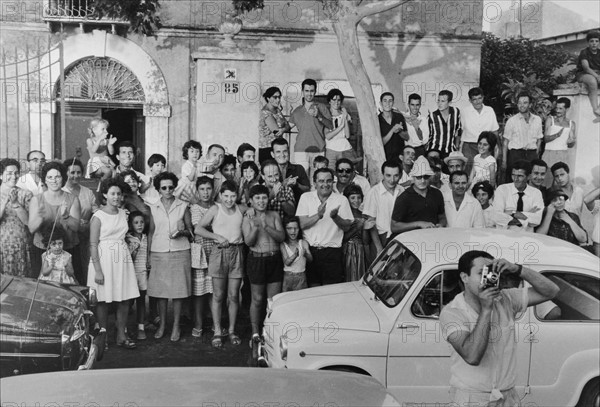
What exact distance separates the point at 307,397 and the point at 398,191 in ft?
18.2

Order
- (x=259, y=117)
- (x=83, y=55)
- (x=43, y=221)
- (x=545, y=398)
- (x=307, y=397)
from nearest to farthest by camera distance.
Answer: (x=307, y=397), (x=545, y=398), (x=43, y=221), (x=259, y=117), (x=83, y=55)

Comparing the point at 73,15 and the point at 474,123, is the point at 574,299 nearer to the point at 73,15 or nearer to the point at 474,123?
the point at 474,123

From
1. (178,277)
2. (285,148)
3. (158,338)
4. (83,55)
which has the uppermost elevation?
(83,55)

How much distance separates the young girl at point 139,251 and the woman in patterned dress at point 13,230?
3.40 feet

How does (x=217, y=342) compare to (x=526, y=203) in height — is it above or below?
below

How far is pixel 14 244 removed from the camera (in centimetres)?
805

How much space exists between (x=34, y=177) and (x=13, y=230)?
108cm

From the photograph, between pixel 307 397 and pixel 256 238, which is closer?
pixel 307 397

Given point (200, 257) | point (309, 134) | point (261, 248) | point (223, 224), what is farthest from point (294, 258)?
point (309, 134)

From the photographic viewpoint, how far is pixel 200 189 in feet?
28.0

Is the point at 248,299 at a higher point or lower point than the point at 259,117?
lower

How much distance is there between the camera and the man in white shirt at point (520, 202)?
8.72m

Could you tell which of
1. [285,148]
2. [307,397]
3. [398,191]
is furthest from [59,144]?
[307,397]

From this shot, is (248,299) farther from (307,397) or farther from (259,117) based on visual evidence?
(307,397)
